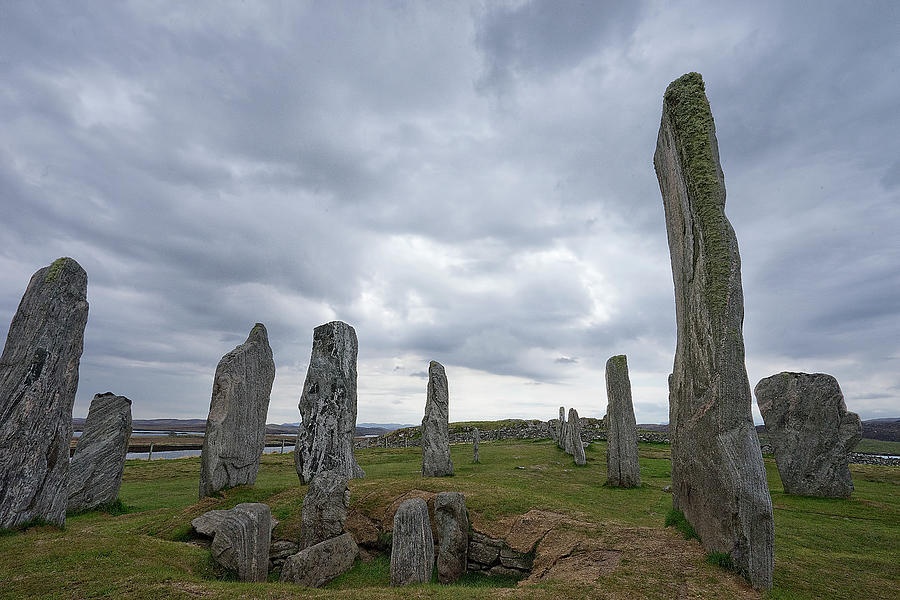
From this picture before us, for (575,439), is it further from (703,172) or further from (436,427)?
(703,172)

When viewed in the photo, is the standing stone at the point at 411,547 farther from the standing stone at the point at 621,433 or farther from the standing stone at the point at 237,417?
the standing stone at the point at 621,433

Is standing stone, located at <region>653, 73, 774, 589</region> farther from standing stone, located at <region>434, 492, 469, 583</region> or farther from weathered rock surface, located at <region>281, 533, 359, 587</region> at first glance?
weathered rock surface, located at <region>281, 533, 359, 587</region>

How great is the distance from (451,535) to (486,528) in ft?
2.83

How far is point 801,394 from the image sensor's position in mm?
15094

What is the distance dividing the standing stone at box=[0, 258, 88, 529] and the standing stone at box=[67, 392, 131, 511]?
440cm

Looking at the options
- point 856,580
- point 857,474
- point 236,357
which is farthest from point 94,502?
point 857,474

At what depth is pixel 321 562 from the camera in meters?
8.44

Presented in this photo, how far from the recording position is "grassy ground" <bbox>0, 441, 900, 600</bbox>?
19.9 ft

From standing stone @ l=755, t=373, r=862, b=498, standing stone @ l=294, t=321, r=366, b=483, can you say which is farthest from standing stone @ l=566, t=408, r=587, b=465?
standing stone @ l=294, t=321, r=366, b=483

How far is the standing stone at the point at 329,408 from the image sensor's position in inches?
543

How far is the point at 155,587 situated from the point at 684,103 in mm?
11473

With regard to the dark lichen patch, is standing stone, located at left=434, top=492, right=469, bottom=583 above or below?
below

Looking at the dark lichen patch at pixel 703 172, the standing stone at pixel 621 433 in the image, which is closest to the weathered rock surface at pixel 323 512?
the dark lichen patch at pixel 703 172

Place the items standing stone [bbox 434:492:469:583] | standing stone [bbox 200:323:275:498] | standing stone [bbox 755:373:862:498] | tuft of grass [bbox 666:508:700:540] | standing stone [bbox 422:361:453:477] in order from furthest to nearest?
standing stone [bbox 422:361:453:477], standing stone [bbox 755:373:862:498], standing stone [bbox 200:323:275:498], standing stone [bbox 434:492:469:583], tuft of grass [bbox 666:508:700:540]
